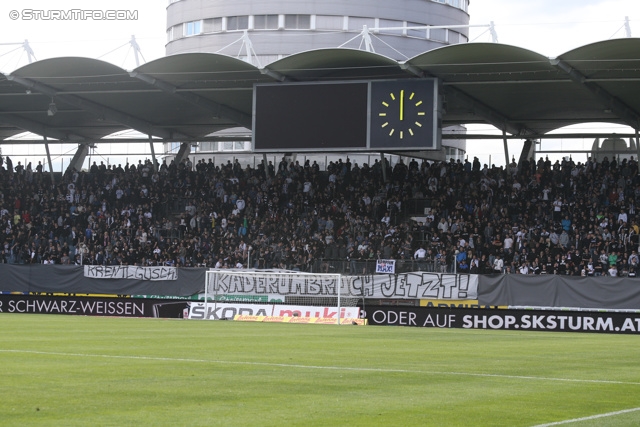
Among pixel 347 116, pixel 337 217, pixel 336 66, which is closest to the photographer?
pixel 347 116

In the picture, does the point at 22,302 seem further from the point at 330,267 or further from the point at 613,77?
the point at 613,77

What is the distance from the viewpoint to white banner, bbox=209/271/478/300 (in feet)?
112

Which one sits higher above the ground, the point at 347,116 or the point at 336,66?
the point at 336,66

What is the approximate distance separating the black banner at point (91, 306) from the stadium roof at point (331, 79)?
936cm

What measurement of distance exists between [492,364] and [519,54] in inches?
840

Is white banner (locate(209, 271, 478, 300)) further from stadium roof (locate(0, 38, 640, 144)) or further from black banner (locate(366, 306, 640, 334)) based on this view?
stadium roof (locate(0, 38, 640, 144))

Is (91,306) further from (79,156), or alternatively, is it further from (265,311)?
(79,156)

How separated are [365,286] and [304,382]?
2364 cm

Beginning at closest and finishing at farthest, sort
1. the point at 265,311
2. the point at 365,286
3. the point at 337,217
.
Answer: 1. the point at 265,311
2. the point at 365,286
3. the point at 337,217

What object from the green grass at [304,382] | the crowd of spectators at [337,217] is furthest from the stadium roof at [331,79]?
the green grass at [304,382]

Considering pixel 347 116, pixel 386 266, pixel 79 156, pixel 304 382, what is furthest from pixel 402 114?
pixel 79 156

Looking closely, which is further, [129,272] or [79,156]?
[79,156]

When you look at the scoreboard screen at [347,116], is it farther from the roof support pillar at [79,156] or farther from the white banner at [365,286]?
the roof support pillar at [79,156]

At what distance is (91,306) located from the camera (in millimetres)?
35750
